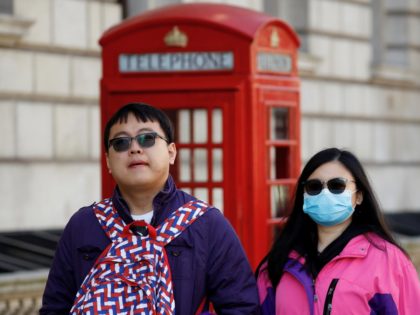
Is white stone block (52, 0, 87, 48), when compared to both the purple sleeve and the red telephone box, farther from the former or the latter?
the purple sleeve

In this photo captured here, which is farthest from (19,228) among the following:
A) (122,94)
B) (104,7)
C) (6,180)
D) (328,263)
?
(328,263)

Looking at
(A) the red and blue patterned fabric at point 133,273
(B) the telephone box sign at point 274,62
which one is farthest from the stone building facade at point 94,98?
(A) the red and blue patterned fabric at point 133,273

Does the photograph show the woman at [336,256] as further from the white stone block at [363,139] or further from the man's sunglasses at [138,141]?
the white stone block at [363,139]

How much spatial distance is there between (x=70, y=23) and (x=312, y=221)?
723cm

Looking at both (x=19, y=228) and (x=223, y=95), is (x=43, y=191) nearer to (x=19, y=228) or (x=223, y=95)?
(x=19, y=228)

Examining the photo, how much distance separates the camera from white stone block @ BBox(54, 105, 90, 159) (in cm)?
1112

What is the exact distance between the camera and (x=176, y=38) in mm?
6770

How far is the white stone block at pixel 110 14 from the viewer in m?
11.6

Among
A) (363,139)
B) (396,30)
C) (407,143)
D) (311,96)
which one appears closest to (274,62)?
(311,96)

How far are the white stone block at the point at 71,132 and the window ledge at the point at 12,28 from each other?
2.70 feet

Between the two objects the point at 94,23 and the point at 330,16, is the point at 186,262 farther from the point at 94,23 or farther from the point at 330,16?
the point at 330,16

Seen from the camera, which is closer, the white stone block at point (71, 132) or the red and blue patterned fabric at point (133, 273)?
the red and blue patterned fabric at point (133, 273)

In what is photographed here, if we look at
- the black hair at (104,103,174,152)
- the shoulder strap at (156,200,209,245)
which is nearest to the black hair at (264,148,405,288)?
the shoulder strap at (156,200,209,245)

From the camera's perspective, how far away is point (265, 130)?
267 inches
